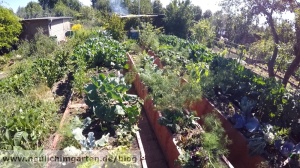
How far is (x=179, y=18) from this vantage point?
19.8 m

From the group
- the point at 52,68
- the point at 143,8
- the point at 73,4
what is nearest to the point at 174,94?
the point at 52,68

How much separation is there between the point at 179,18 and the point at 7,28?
12729mm

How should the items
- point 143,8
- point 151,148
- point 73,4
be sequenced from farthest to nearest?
point 73,4 → point 143,8 → point 151,148

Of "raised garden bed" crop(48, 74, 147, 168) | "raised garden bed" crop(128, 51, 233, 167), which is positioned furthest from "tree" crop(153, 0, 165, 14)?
"raised garden bed" crop(48, 74, 147, 168)

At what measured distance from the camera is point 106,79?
4.70m

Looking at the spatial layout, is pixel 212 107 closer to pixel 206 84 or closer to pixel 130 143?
pixel 206 84

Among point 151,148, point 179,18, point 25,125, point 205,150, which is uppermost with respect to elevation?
point 179,18

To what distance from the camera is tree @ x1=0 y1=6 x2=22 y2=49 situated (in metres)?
14.9

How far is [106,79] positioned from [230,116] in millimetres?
2878

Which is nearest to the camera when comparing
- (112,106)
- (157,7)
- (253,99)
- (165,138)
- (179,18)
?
(112,106)

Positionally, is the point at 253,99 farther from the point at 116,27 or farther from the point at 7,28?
the point at 7,28

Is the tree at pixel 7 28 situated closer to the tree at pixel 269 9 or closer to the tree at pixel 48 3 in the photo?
the tree at pixel 269 9

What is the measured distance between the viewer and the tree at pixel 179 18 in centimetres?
1967

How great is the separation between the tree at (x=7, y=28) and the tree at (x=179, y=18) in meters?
11.6
